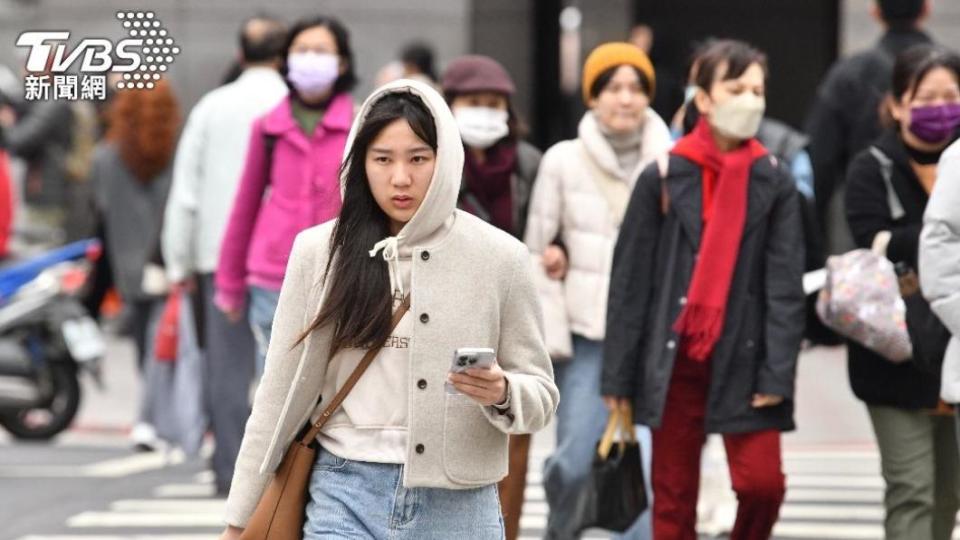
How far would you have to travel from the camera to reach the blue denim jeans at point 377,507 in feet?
15.8

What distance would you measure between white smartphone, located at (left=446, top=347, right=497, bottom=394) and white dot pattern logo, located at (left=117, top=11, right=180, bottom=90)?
182 cm

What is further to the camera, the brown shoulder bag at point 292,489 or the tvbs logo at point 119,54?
the tvbs logo at point 119,54

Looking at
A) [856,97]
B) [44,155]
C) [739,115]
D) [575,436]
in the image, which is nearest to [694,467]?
[575,436]

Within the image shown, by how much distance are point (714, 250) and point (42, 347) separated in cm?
644

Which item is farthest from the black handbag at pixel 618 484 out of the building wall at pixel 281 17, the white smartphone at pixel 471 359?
the building wall at pixel 281 17

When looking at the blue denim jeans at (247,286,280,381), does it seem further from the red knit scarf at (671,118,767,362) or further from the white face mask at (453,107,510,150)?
the red knit scarf at (671,118,767,362)

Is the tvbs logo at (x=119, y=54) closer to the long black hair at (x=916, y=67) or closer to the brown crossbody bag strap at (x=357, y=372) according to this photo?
the brown crossbody bag strap at (x=357, y=372)

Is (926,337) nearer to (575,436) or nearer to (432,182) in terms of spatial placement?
(575,436)

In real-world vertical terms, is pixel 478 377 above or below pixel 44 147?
below

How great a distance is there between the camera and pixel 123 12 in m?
6.09

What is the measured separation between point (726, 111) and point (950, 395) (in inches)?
50.9

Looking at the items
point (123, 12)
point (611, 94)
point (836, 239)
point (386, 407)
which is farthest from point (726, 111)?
point (836, 239)

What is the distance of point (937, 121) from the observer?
699 centimetres

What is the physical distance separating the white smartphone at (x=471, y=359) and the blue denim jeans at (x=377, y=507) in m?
0.43
